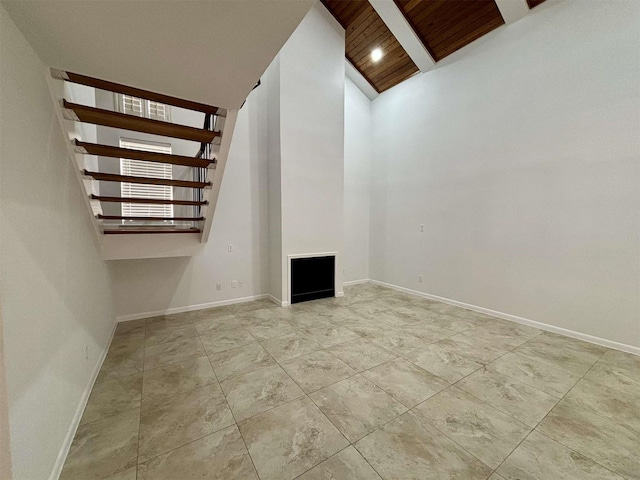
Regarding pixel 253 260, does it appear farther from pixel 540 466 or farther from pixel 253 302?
pixel 540 466

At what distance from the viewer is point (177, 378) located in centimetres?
219

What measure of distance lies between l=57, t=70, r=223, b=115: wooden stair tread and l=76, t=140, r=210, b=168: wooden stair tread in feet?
1.38

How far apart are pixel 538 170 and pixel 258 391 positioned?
4172 mm

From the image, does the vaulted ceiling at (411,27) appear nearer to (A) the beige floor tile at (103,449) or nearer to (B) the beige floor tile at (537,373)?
(B) the beige floor tile at (537,373)

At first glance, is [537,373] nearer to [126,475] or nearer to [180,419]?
[180,419]

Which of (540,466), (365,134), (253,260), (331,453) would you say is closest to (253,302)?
(253,260)

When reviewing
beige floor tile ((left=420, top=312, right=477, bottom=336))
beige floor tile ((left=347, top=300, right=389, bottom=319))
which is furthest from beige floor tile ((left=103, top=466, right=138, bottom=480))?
beige floor tile ((left=420, top=312, right=477, bottom=336))

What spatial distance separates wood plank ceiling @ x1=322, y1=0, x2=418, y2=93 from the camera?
422 cm

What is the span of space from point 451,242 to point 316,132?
9.85 ft

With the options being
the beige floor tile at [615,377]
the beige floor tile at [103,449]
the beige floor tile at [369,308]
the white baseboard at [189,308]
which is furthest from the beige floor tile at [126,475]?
the beige floor tile at [615,377]

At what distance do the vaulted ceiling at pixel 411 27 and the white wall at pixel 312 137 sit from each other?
1.27ft

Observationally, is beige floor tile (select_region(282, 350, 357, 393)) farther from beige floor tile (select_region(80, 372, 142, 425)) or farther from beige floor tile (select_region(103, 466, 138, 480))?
beige floor tile (select_region(80, 372, 142, 425))

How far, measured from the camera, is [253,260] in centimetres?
437

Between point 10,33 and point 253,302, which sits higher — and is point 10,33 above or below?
above
